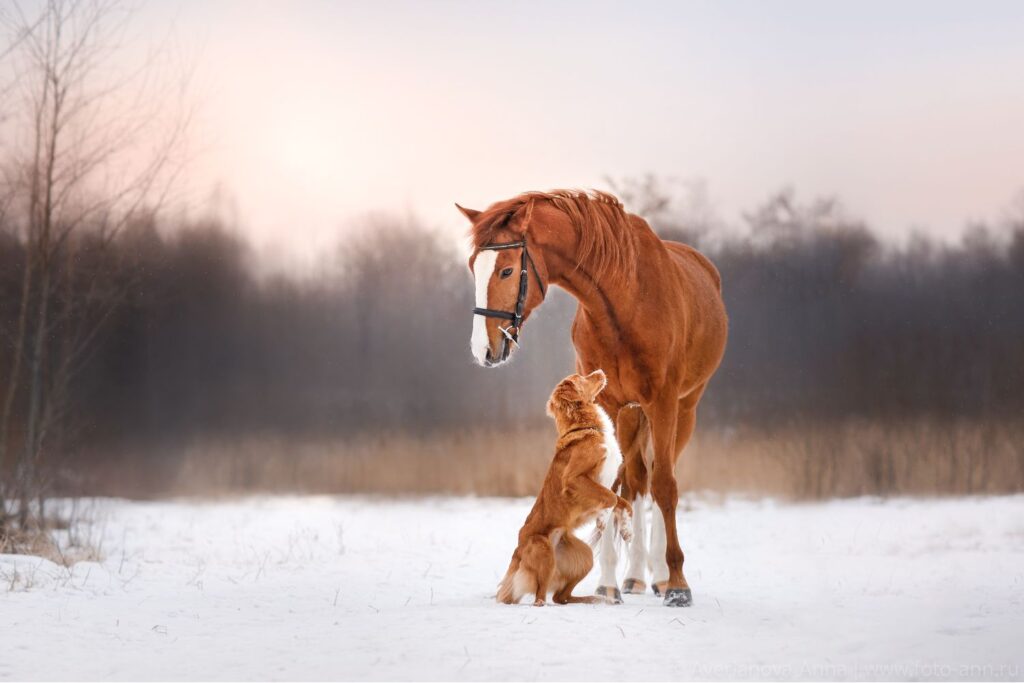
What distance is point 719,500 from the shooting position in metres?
8.70

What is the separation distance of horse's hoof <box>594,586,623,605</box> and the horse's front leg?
0.93 feet

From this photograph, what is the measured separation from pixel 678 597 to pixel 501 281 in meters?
2.06

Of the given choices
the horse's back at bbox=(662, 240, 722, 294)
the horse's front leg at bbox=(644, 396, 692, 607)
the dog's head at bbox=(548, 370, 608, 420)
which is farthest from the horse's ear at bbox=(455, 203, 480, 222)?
the horse's back at bbox=(662, 240, 722, 294)

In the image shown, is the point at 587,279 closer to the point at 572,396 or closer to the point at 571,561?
the point at 572,396

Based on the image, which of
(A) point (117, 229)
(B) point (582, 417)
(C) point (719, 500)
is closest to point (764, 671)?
(B) point (582, 417)

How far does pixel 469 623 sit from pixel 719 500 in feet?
15.2

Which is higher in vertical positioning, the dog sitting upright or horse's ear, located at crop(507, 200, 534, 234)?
horse's ear, located at crop(507, 200, 534, 234)

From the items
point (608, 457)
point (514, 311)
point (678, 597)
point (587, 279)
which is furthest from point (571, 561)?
point (587, 279)

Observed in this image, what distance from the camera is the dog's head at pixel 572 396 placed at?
512 cm

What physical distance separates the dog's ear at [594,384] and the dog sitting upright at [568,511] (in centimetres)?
9

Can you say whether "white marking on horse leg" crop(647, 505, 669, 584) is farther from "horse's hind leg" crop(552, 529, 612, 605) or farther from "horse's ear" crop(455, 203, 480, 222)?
"horse's ear" crop(455, 203, 480, 222)

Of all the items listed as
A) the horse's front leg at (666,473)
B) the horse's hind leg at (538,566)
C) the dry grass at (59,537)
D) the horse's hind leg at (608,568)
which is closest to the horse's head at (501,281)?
the horse's hind leg at (538,566)

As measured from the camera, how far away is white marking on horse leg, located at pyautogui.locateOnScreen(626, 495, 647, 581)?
19.7ft

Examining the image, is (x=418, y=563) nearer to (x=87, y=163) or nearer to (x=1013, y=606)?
(x=1013, y=606)
